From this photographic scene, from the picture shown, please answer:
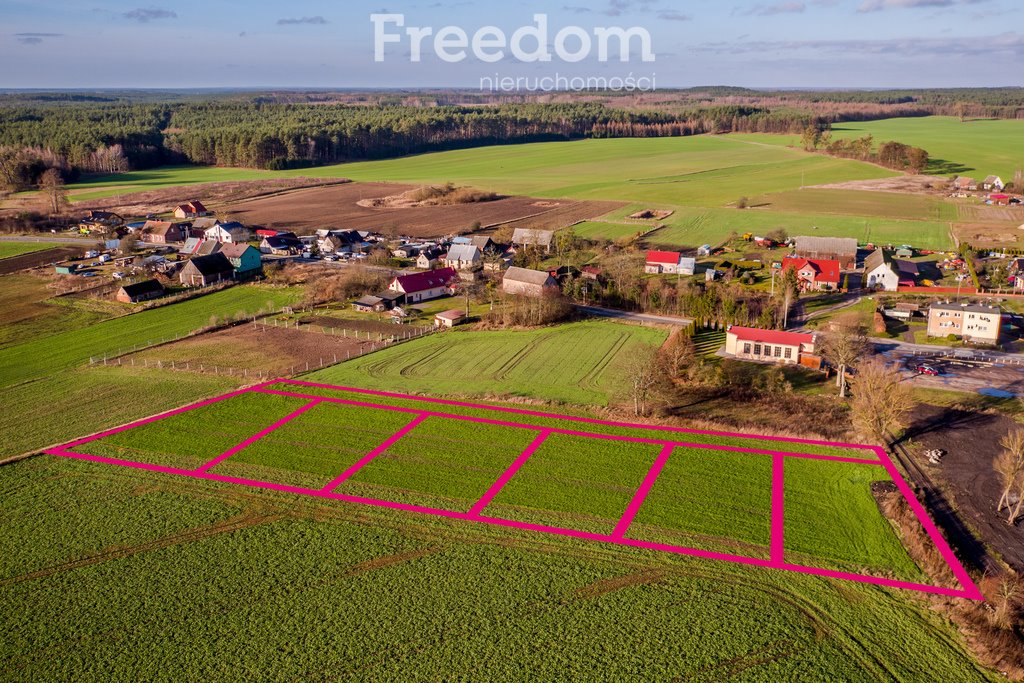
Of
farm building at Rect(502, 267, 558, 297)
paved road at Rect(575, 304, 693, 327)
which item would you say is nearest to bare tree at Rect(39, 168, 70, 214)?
farm building at Rect(502, 267, 558, 297)

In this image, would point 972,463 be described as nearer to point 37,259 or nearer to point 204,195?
point 37,259

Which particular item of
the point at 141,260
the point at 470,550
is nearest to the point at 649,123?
the point at 141,260

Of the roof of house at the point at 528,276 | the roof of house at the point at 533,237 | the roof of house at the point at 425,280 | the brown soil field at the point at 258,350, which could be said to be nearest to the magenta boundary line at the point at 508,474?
the brown soil field at the point at 258,350

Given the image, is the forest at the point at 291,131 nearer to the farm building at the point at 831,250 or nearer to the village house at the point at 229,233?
the village house at the point at 229,233

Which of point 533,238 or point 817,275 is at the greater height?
point 533,238

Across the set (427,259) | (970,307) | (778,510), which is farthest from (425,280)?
(970,307)

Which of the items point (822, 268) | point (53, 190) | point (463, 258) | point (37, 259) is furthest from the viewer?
point (53, 190)

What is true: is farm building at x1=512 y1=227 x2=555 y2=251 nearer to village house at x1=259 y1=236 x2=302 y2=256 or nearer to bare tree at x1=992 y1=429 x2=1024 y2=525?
village house at x1=259 y1=236 x2=302 y2=256
